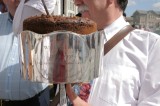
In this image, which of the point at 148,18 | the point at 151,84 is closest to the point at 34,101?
the point at 151,84

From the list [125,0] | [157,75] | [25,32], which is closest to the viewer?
[25,32]

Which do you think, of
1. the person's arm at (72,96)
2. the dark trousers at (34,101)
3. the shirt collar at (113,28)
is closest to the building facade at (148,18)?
the dark trousers at (34,101)

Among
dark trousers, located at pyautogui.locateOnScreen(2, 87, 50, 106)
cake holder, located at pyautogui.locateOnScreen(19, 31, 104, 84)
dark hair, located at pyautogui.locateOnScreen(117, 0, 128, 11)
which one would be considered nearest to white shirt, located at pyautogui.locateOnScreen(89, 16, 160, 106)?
dark hair, located at pyautogui.locateOnScreen(117, 0, 128, 11)

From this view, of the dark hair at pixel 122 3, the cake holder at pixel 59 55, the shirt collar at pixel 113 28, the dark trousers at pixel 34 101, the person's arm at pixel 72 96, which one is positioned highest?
the dark hair at pixel 122 3

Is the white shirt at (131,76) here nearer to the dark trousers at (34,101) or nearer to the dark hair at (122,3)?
the dark hair at (122,3)

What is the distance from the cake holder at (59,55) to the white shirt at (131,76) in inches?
11.0

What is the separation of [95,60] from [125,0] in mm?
522

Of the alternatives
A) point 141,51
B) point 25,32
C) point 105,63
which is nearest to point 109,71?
point 105,63

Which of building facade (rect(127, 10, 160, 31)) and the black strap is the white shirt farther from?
building facade (rect(127, 10, 160, 31))

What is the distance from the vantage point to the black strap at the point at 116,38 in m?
1.23

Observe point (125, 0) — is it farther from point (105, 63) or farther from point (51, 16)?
point (51, 16)

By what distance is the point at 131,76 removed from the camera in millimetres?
1183

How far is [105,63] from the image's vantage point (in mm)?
1225

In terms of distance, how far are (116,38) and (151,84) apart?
0.72ft
